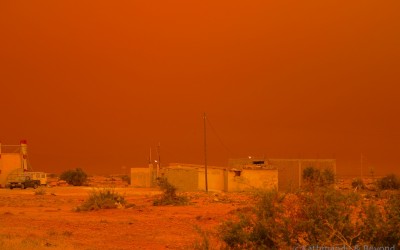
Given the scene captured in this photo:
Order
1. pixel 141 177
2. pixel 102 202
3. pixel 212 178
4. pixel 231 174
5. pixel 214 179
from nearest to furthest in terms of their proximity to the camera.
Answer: pixel 102 202 → pixel 231 174 → pixel 212 178 → pixel 214 179 → pixel 141 177

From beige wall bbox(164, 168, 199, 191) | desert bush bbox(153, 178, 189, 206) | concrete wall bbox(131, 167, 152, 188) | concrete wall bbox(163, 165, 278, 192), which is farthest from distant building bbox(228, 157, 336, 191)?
desert bush bbox(153, 178, 189, 206)

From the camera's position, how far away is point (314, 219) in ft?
37.9

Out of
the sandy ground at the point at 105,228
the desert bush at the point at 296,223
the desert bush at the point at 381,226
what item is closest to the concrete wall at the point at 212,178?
the sandy ground at the point at 105,228

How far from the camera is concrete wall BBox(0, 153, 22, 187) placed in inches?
3083

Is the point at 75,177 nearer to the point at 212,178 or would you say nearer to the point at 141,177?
the point at 141,177

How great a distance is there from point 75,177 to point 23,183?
932 inches

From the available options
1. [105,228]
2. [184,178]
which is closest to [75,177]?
[184,178]

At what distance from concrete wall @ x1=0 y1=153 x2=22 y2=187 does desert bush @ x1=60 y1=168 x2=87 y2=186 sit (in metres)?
16.6

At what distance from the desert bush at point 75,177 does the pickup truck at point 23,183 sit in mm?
20835

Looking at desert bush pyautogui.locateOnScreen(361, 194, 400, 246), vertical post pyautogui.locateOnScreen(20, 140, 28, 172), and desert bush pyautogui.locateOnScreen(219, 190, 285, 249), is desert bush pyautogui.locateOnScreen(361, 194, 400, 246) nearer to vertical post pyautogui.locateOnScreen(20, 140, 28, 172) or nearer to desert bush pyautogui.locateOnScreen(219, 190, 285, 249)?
desert bush pyautogui.locateOnScreen(219, 190, 285, 249)

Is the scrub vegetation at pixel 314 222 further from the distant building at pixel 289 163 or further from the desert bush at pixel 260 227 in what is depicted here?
the distant building at pixel 289 163

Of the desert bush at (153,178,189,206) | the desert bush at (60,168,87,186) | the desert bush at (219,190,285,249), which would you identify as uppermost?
the desert bush at (219,190,285,249)

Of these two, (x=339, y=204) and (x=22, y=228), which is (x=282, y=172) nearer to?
(x=22, y=228)

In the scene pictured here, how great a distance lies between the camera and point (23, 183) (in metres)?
73.6
